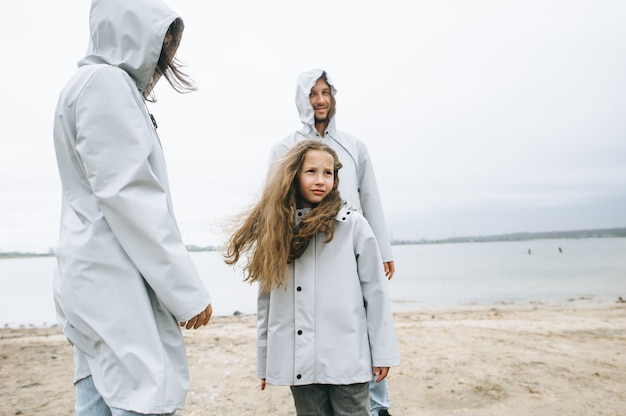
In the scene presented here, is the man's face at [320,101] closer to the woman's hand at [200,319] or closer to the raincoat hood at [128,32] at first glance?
the raincoat hood at [128,32]

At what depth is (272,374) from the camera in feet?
7.12

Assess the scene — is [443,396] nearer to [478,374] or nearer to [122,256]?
[478,374]

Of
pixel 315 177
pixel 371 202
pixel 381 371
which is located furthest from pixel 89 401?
pixel 371 202

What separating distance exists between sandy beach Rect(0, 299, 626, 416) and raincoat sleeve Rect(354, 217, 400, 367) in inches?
57.4

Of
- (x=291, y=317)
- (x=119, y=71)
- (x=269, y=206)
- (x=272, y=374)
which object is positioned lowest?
(x=272, y=374)

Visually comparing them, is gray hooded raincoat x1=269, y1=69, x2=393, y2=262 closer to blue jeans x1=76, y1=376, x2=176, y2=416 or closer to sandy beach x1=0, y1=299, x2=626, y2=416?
sandy beach x1=0, y1=299, x2=626, y2=416

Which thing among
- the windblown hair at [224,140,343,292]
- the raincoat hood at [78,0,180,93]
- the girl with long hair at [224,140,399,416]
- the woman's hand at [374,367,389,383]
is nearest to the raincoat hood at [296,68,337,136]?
the windblown hair at [224,140,343,292]

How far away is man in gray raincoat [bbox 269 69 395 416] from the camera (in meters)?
3.12

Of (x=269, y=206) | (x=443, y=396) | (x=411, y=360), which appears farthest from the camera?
(x=411, y=360)

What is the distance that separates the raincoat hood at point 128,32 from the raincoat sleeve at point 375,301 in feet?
3.96

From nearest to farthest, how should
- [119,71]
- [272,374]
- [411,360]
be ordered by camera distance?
[119,71] → [272,374] → [411,360]

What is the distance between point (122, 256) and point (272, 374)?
1061 millimetres

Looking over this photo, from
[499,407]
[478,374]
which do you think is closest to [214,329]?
[478,374]

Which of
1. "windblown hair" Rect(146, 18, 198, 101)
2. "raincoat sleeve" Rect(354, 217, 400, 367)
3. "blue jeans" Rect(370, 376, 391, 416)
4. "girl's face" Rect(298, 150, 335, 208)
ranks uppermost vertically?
"windblown hair" Rect(146, 18, 198, 101)
